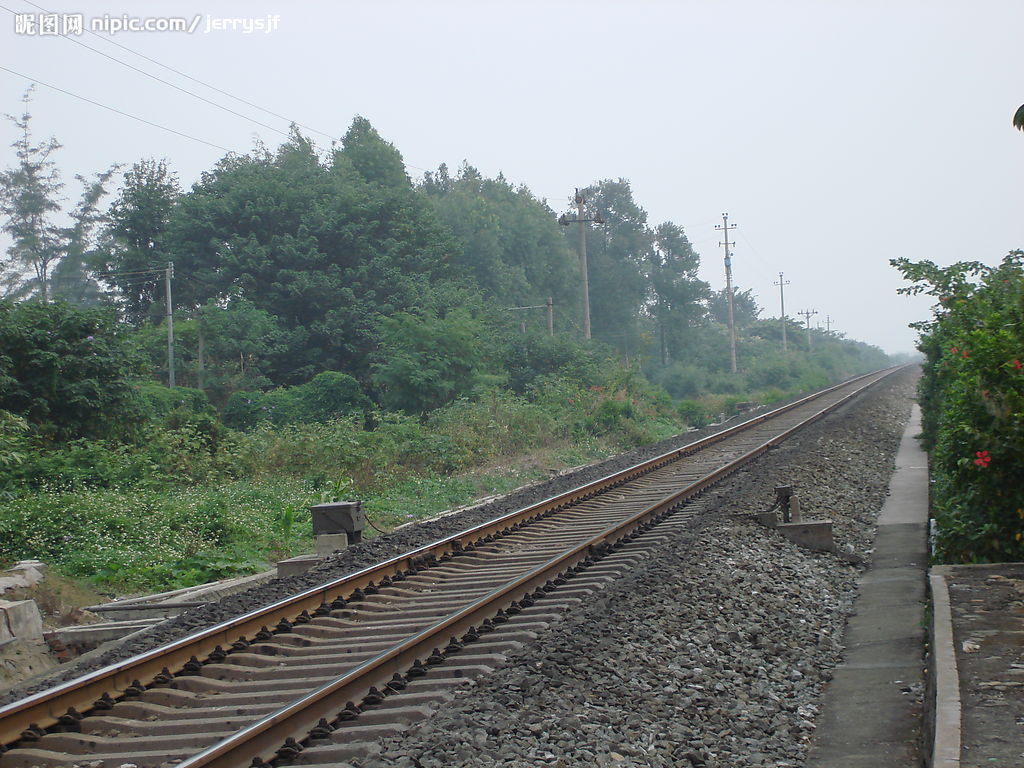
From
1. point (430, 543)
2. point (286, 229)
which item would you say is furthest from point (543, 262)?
point (430, 543)

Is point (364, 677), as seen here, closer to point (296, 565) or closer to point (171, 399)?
point (296, 565)

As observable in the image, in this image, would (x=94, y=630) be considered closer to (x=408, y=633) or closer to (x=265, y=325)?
(x=408, y=633)

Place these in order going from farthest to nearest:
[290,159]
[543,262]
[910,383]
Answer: [543,262] < [910,383] < [290,159]

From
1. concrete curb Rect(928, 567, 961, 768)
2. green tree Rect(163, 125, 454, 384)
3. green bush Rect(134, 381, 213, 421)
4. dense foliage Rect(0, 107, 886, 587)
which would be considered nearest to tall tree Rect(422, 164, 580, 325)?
dense foliage Rect(0, 107, 886, 587)

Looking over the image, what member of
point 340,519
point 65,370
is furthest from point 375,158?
point 340,519

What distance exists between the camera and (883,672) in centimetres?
714

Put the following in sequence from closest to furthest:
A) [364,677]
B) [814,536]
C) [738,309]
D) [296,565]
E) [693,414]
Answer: [364,677] < [296,565] < [814,536] < [693,414] < [738,309]

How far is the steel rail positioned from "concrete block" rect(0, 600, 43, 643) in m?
3.95

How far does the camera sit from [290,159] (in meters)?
53.3

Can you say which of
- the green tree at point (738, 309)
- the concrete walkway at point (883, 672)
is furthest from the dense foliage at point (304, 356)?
the green tree at point (738, 309)

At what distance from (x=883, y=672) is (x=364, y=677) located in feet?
12.3

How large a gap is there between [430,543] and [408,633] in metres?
3.97

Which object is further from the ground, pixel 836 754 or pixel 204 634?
pixel 204 634

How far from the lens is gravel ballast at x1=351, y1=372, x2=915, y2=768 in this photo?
16.9 ft
